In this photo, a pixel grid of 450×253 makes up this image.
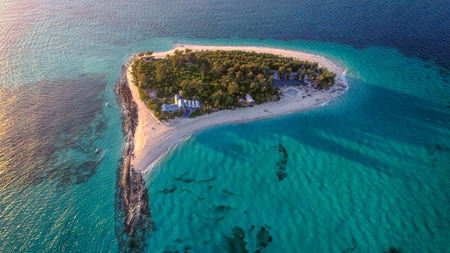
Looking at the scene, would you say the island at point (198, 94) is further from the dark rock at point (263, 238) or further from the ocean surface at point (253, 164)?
the dark rock at point (263, 238)

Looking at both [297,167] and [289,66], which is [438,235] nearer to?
[297,167]

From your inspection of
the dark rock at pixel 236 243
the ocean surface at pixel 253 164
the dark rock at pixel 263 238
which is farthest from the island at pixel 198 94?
the dark rock at pixel 263 238

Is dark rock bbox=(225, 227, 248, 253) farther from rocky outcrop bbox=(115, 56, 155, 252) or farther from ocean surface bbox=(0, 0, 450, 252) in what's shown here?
rocky outcrop bbox=(115, 56, 155, 252)

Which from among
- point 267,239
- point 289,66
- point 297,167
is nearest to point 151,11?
point 289,66

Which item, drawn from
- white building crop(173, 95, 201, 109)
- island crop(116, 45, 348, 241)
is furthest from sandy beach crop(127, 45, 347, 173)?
white building crop(173, 95, 201, 109)

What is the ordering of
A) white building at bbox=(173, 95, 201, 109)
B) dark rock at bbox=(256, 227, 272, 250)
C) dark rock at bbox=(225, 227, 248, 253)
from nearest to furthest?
dark rock at bbox=(225, 227, 248, 253) < dark rock at bbox=(256, 227, 272, 250) < white building at bbox=(173, 95, 201, 109)

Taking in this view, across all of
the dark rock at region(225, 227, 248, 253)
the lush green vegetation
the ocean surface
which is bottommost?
the dark rock at region(225, 227, 248, 253)

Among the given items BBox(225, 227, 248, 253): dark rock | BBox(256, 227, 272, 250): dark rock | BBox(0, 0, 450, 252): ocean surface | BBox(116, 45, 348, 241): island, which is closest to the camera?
BBox(225, 227, 248, 253): dark rock
